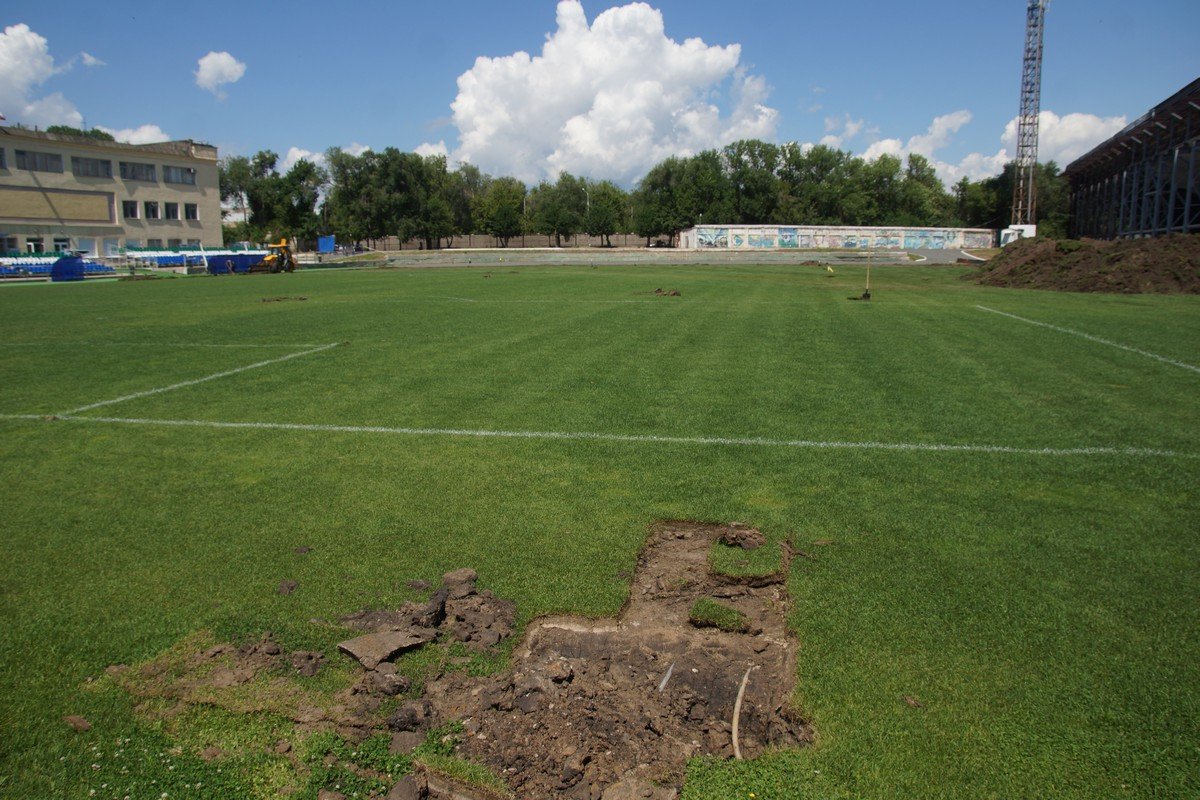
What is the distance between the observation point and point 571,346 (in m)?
11.9

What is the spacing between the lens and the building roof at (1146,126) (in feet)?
124

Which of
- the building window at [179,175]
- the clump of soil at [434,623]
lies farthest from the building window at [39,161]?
the clump of soil at [434,623]

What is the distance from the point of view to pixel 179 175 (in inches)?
2623

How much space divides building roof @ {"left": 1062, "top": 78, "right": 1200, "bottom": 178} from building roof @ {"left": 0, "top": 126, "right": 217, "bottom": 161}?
246 ft

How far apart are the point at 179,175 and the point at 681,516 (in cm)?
7641

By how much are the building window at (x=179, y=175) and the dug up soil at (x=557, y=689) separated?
75900 millimetres

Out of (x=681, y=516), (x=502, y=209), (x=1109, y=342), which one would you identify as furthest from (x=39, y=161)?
(x=1109, y=342)

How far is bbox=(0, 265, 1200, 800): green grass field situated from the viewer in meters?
2.75

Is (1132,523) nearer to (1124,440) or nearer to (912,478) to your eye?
(912,478)

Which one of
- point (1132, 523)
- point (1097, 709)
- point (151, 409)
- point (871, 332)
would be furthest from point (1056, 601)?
point (871, 332)

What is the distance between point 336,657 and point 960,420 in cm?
632

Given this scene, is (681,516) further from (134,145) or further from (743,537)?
(134,145)

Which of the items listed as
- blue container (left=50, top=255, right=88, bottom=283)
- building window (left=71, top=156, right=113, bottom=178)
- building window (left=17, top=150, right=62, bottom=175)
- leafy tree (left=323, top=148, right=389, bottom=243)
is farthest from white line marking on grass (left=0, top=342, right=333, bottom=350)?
leafy tree (left=323, top=148, right=389, bottom=243)

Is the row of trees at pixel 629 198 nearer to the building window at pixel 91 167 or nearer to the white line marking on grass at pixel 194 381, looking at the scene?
the building window at pixel 91 167
